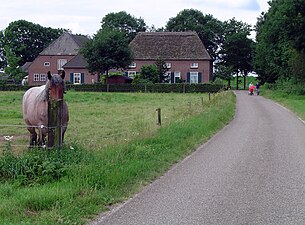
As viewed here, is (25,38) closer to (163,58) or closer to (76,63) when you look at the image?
(76,63)

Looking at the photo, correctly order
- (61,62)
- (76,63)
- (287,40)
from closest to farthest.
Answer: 1. (287,40)
2. (76,63)
3. (61,62)

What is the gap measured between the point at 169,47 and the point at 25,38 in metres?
41.0

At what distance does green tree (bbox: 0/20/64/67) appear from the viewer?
368ft

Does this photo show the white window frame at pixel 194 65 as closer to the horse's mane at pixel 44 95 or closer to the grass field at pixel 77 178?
the grass field at pixel 77 178

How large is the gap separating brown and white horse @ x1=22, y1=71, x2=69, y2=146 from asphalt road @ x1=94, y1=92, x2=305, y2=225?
139 inches

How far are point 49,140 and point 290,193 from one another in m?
5.19

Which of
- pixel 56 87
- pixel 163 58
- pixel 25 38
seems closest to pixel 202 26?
pixel 163 58

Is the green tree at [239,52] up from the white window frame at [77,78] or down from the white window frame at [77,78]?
up

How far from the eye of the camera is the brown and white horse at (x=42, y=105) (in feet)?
43.3

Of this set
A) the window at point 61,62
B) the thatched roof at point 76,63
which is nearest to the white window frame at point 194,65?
the thatched roof at point 76,63

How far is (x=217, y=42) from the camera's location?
10606 cm

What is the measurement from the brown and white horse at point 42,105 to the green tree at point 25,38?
97718 mm

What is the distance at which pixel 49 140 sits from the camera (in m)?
11.3

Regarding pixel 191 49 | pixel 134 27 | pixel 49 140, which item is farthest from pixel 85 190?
pixel 134 27
